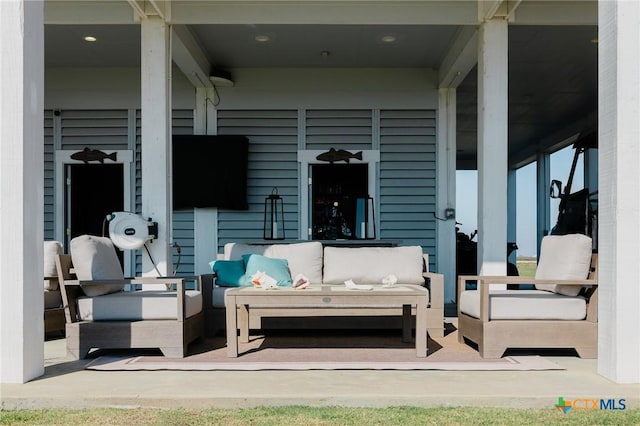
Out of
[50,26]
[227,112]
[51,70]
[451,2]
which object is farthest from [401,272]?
[51,70]

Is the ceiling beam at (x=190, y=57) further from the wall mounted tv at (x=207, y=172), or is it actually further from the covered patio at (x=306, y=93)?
the wall mounted tv at (x=207, y=172)

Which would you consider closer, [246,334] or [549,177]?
[246,334]

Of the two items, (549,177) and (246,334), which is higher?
(549,177)

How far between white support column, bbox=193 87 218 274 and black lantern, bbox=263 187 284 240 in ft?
2.32

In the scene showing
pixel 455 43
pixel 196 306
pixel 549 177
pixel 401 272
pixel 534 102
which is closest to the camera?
pixel 196 306

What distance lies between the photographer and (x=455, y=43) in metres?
7.36

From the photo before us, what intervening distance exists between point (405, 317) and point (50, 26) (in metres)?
5.11

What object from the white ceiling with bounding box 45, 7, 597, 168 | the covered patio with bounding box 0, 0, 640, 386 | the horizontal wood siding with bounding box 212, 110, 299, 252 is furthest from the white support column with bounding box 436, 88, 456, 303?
the horizontal wood siding with bounding box 212, 110, 299, 252

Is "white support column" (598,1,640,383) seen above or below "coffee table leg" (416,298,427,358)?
above

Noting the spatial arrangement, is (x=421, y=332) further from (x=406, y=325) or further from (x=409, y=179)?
(x=409, y=179)

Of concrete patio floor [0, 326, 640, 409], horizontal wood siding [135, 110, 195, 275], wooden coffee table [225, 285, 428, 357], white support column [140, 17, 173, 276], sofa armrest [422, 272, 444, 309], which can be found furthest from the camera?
horizontal wood siding [135, 110, 195, 275]

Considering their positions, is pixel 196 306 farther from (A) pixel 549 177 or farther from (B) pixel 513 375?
(A) pixel 549 177

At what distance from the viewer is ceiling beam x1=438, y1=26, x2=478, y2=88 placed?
666 centimetres

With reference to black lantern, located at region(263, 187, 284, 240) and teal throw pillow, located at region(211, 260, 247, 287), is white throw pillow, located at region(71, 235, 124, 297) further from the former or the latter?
black lantern, located at region(263, 187, 284, 240)
